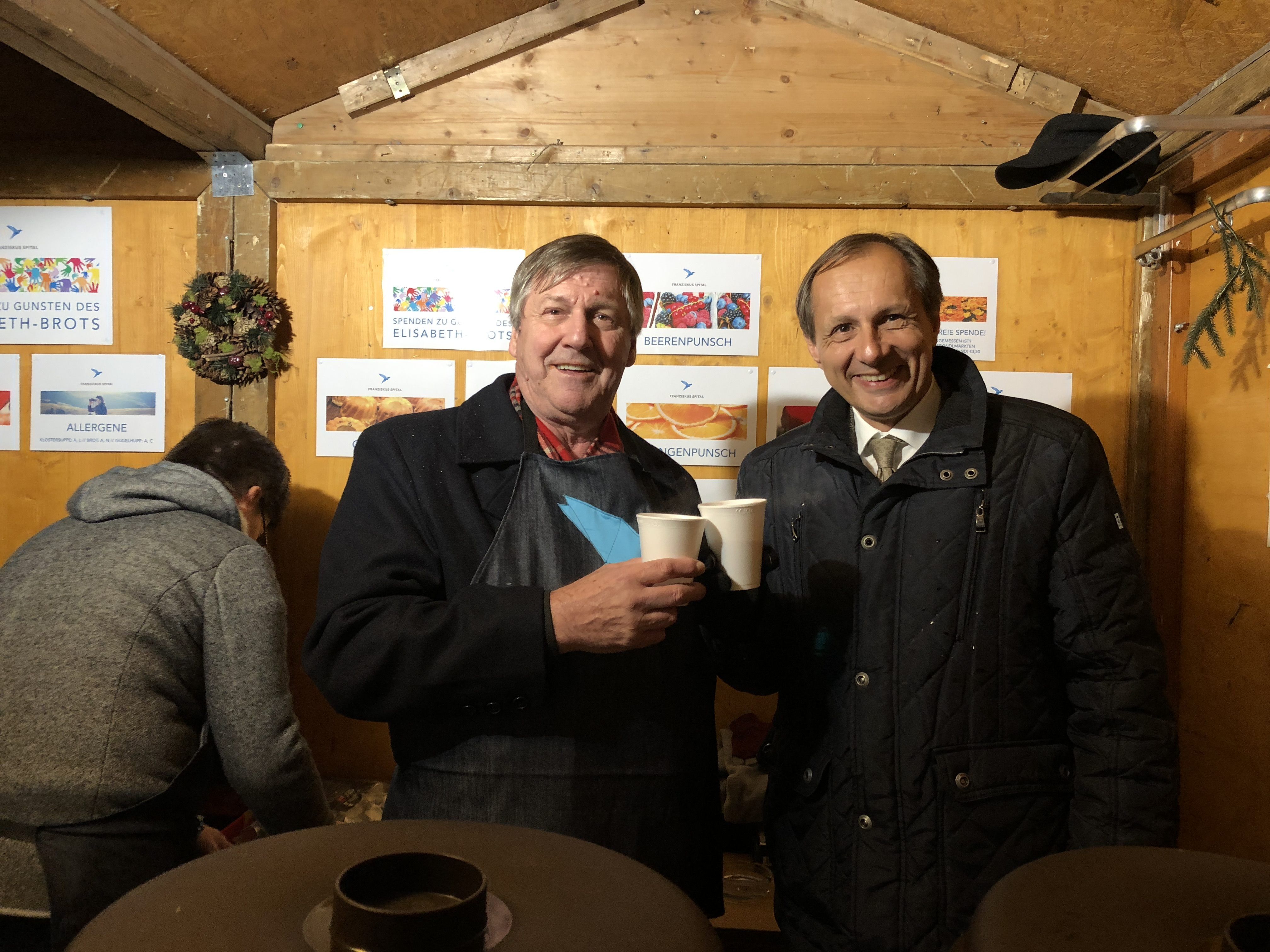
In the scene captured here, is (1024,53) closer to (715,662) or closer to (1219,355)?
(1219,355)

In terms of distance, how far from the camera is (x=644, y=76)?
9.45 feet

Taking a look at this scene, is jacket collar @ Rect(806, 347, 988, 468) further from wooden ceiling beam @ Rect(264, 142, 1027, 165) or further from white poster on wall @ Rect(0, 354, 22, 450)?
white poster on wall @ Rect(0, 354, 22, 450)

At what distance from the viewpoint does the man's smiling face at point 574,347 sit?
62.5 inches

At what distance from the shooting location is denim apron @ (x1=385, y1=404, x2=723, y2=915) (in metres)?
1.42

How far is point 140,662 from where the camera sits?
1.75 meters

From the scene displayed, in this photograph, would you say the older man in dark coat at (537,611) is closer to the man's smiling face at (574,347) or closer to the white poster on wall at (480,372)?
the man's smiling face at (574,347)

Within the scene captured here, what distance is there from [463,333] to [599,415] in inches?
55.7

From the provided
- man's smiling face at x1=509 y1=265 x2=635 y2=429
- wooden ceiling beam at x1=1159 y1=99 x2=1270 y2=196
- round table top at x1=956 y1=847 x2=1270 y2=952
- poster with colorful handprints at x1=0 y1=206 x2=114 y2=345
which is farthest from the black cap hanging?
poster with colorful handprints at x1=0 y1=206 x2=114 y2=345

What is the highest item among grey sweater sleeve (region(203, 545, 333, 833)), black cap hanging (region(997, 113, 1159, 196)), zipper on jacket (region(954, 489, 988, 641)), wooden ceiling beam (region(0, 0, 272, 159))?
wooden ceiling beam (region(0, 0, 272, 159))

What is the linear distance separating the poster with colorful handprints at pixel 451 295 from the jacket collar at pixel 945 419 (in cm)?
148

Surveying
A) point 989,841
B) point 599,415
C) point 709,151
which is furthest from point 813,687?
point 709,151

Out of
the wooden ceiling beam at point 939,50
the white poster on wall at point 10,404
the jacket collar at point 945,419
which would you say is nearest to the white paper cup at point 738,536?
the jacket collar at point 945,419

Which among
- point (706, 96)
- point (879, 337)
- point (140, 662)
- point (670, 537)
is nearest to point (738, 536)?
point (670, 537)

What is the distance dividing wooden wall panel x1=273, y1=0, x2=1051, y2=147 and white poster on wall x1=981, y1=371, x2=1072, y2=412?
75cm
